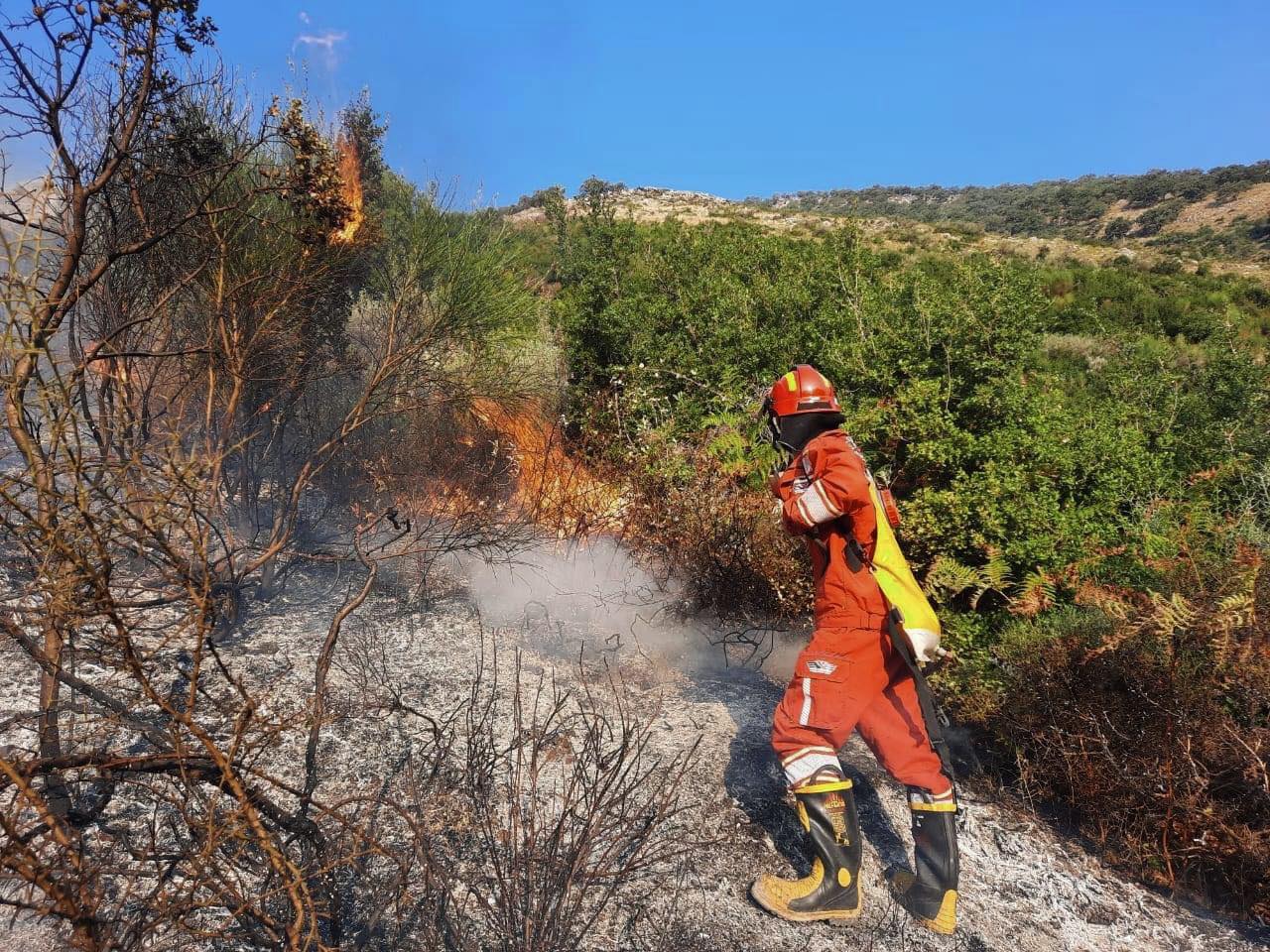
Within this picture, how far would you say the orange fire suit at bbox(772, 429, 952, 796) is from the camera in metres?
2.90

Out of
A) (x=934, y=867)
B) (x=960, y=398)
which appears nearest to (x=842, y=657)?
(x=934, y=867)

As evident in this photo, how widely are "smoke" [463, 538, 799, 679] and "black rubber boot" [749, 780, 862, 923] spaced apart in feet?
8.26

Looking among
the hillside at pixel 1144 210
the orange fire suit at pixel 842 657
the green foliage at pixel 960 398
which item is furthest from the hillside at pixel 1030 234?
Answer: the orange fire suit at pixel 842 657

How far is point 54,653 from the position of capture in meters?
2.52

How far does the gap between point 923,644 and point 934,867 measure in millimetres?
882

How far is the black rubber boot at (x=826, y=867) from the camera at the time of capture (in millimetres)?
2875

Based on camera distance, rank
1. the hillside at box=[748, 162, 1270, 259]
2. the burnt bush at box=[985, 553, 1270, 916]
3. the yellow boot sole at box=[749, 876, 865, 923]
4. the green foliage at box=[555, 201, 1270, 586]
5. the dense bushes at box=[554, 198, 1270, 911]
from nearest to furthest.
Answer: the yellow boot sole at box=[749, 876, 865, 923]
the burnt bush at box=[985, 553, 1270, 916]
the dense bushes at box=[554, 198, 1270, 911]
the green foliage at box=[555, 201, 1270, 586]
the hillside at box=[748, 162, 1270, 259]

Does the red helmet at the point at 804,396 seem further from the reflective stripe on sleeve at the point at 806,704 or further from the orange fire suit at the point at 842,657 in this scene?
the reflective stripe on sleeve at the point at 806,704

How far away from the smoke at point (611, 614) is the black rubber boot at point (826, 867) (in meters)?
2.52

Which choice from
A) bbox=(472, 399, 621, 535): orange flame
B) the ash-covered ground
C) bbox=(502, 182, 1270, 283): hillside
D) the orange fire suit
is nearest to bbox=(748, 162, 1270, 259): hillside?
bbox=(502, 182, 1270, 283): hillside

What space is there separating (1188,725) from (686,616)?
11.7 ft

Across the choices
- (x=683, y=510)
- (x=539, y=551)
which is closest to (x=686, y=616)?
(x=683, y=510)

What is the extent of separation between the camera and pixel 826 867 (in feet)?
9.50

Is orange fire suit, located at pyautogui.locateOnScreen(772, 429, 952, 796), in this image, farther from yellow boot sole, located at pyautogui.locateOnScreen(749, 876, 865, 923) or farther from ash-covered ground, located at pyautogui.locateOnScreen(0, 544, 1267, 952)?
ash-covered ground, located at pyautogui.locateOnScreen(0, 544, 1267, 952)
